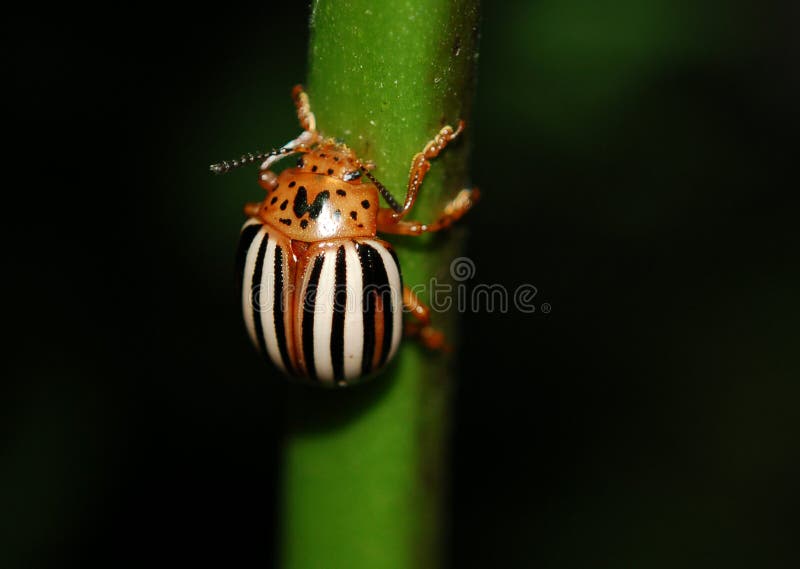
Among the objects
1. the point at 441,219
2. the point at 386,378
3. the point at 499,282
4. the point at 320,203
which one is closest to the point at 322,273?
the point at 320,203

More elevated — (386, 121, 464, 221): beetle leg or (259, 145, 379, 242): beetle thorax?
(259, 145, 379, 242): beetle thorax

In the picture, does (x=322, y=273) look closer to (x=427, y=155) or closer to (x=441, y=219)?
(x=441, y=219)

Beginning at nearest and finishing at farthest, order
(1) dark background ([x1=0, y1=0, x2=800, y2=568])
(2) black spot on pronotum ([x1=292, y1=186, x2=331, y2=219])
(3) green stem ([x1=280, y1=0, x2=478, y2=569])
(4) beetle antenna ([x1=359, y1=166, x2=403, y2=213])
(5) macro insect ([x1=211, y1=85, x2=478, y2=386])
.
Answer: (3) green stem ([x1=280, y1=0, x2=478, y2=569]), (4) beetle antenna ([x1=359, y1=166, x2=403, y2=213]), (5) macro insect ([x1=211, y1=85, x2=478, y2=386]), (2) black spot on pronotum ([x1=292, y1=186, x2=331, y2=219]), (1) dark background ([x1=0, y1=0, x2=800, y2=568])

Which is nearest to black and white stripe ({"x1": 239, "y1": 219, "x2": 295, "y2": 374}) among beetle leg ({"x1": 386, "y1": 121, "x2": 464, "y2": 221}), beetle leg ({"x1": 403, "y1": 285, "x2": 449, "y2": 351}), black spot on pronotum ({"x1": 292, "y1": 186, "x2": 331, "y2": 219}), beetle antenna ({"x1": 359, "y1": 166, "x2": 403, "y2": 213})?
black spot on pronotum ({"x1": 292, "y1": 186, "x2": 331, "y2": 219})

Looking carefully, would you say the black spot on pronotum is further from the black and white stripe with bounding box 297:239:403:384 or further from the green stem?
the green stem

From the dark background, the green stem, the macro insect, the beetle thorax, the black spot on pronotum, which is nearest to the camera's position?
the green stem

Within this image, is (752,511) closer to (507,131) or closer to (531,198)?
(531,198)
